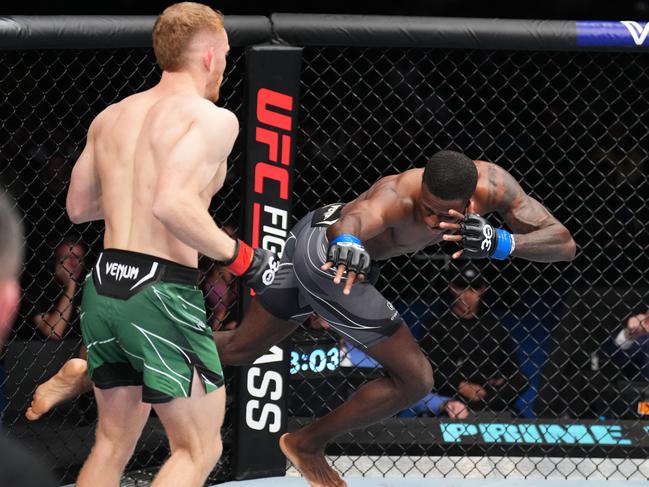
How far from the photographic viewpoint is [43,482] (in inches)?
41.6

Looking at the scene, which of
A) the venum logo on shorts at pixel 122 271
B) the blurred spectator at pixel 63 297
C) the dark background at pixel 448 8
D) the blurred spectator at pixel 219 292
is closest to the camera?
the venum logo on shorts at pixel 122 271

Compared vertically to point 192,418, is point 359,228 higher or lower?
higher

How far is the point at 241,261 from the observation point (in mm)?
2445

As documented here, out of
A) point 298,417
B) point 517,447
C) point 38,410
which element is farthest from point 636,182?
point 38,410

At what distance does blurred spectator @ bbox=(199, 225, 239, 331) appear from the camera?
4.22 m

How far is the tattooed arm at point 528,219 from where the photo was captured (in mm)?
3064

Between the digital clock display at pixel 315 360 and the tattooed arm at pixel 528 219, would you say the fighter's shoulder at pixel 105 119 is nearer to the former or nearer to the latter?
the tattooed arm at pixel 528 219

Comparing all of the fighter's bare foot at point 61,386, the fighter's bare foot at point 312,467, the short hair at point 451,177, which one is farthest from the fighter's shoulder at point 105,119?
the fighter's bare foot at point 312,467

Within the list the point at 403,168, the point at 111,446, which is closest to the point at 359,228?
the point at 111,446

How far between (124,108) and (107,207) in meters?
0.24

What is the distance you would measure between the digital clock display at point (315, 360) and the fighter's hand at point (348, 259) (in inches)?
41.1

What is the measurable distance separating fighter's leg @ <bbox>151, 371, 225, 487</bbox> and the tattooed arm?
108cm

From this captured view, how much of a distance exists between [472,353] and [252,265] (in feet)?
7.49

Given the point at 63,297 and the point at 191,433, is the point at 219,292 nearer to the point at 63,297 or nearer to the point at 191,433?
the point at 63,297
